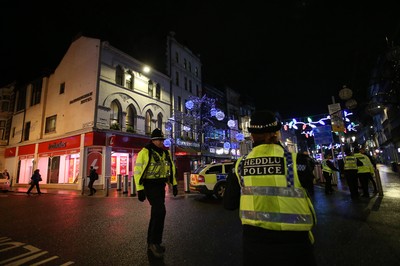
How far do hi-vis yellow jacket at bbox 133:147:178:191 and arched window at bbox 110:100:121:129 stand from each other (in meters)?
16.5

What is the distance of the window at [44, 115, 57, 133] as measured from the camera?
883 inches

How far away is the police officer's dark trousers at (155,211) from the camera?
13.0 feet

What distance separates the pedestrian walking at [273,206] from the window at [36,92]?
2901 centimetres

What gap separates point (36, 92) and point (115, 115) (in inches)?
476

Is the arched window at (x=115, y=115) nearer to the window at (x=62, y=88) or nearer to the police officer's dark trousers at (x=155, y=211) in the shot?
the window at (x=62, y=88)

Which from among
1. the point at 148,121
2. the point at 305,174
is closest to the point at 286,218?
the point at 305,174

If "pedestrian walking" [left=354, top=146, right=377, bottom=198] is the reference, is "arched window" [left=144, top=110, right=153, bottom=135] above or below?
above

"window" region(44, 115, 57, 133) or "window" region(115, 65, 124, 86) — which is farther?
"window" region(44, 115, 57, 133)

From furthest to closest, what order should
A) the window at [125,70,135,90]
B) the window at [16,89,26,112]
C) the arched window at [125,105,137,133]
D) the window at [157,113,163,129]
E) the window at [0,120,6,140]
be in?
the window at [0,120,6,140] → the window at [16,89,26,112] → the window at [157,113,163,129] → the window at [125,70,135,90] → the arched window at [125,105,137,133]

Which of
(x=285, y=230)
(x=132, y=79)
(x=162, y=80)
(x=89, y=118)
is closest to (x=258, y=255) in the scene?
(x=285, y=230)

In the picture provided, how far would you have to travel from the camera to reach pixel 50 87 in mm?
23984

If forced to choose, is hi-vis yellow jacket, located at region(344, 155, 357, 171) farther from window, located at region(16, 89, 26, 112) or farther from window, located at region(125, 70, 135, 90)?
window, located at region(16, 89, 26, 112)

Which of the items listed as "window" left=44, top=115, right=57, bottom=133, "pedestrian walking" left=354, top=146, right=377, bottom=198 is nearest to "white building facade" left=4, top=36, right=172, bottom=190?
"window" left=44, top=115, right=57, bottom=133

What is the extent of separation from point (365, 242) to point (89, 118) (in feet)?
62.7
